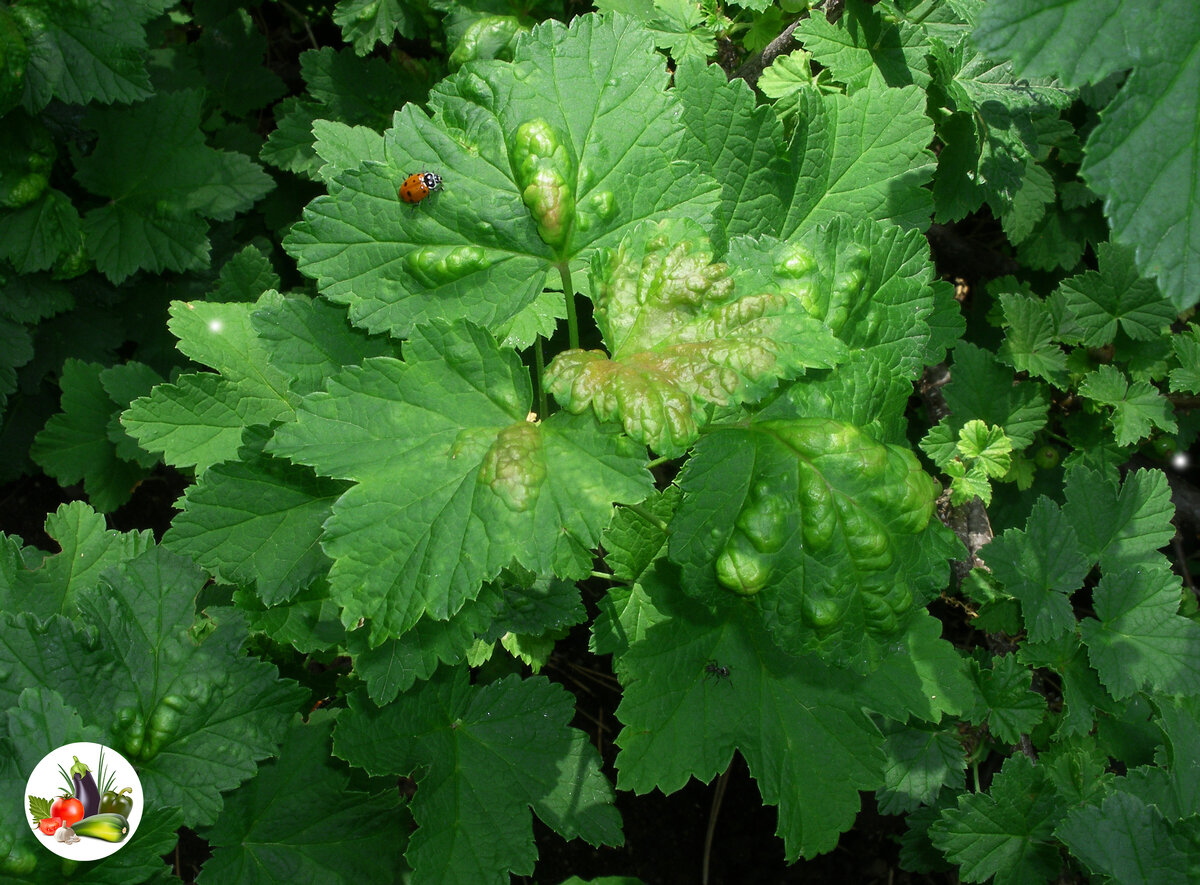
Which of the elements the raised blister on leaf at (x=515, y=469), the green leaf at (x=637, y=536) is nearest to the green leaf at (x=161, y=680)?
the green leaf at (x=637, y=536)

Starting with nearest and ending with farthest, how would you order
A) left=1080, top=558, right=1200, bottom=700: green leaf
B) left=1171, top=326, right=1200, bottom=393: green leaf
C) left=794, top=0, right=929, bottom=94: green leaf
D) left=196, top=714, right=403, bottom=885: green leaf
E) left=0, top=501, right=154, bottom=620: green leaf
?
left=196, top=714, right=403, bottom=885: green leaf < left=0, top=501, right=154, bottom=620: green leaf < left=1080, top=558, right=1200, bottom=700: green leaf < left=794, top=0, right=929, bottom=94: green leaf < left=1171, top=326, right=1200, bottom=393: green leaf

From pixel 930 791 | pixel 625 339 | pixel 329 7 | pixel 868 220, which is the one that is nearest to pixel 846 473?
pixel 625 339

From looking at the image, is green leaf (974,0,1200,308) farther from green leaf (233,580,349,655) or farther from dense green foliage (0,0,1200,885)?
green leaf (233,580,349,655)

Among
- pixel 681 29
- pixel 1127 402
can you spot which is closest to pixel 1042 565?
pixel 1127 402

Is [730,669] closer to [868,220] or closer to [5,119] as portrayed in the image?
[868,220]

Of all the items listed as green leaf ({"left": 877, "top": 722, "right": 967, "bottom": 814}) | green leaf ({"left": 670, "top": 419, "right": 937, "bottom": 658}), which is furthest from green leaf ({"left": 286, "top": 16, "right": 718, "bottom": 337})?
green leaf ({"left": 877, "top": 722, "right": 967, "bottom": 814})

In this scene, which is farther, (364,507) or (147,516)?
(147,516)

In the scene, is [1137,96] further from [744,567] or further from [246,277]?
[246,277]

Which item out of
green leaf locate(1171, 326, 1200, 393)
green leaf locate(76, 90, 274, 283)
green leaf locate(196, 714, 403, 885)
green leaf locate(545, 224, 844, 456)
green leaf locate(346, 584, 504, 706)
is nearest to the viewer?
green leaf locate(545, 224, 844, 456)
